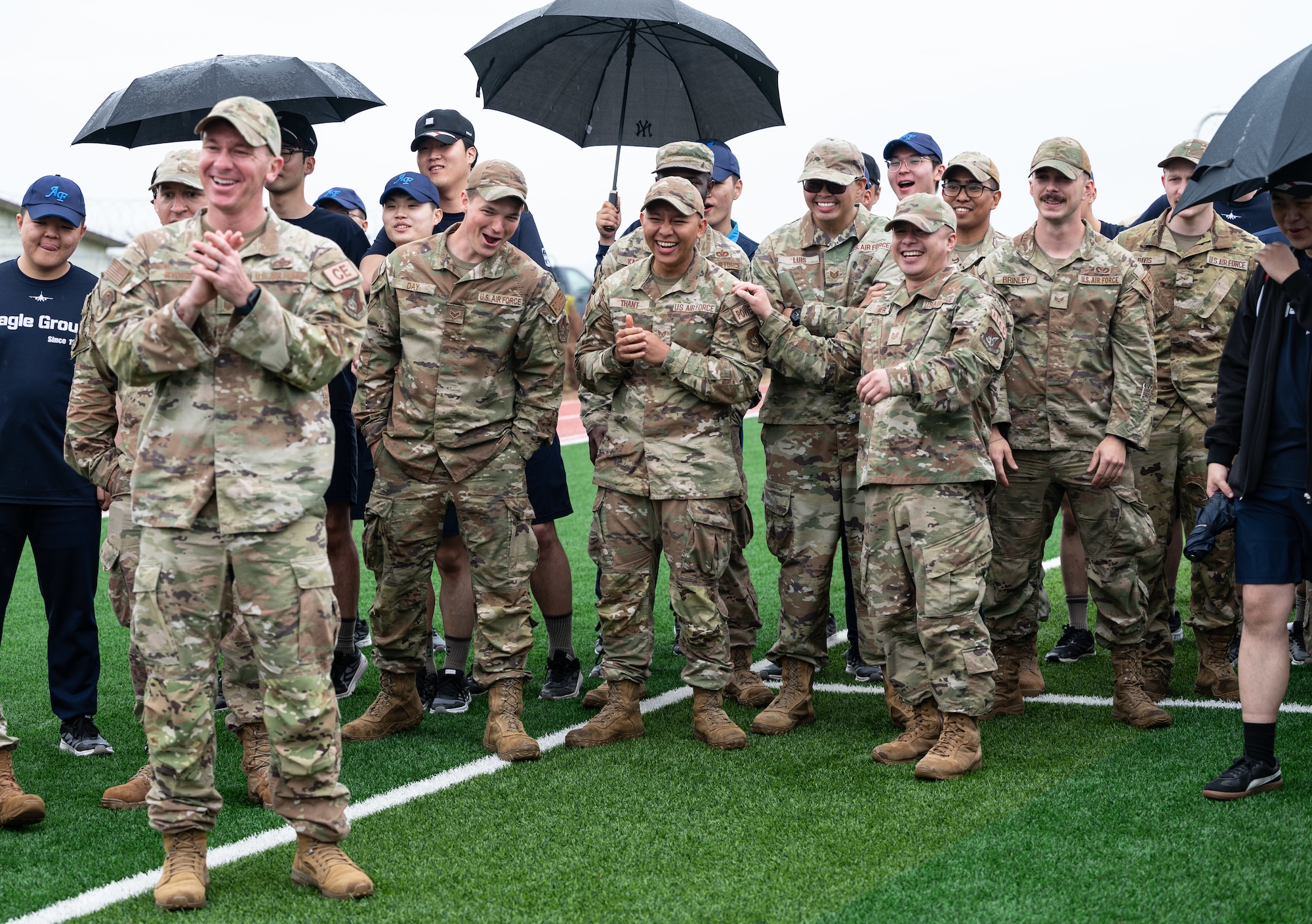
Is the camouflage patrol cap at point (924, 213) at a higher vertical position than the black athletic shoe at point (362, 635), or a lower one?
higher

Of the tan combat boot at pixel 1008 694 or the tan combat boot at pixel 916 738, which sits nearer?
the tan combat boot at pixel 916 738

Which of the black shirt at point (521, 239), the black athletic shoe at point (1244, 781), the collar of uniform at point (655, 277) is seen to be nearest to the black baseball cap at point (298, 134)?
the black shirt at point (521, 239)

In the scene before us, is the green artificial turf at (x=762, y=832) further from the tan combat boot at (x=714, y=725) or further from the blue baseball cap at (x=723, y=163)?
the blue baseball cap at (x=723, y=163)

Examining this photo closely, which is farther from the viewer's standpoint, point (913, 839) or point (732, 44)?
point (732, 44)

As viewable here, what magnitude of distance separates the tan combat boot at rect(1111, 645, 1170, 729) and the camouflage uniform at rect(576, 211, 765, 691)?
68.3 inches

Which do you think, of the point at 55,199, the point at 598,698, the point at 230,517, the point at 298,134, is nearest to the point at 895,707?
the point at 598,698

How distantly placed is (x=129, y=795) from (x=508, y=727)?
4.87 ft

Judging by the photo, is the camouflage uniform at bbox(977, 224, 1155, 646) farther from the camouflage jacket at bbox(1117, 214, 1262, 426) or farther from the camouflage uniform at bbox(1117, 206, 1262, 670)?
the camouflage jacket at bbox(1117, 214, 1262, 426)

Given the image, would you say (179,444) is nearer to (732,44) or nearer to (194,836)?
(194,836)

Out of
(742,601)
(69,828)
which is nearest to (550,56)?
(742,601)

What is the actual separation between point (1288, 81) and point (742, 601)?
3225 mm

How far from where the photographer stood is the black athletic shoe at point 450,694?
20.8ft

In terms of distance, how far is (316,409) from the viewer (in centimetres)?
409

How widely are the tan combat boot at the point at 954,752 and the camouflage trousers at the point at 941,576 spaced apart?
0.06 meters
